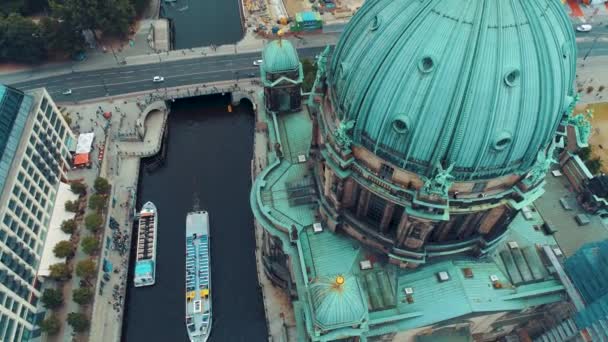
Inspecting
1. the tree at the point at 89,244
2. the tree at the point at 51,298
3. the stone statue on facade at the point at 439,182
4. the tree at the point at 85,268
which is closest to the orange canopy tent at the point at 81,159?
the tree at the point at 89,244

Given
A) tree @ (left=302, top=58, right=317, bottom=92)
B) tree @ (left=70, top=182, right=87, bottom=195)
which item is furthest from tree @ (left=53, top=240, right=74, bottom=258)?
tree @ (left=302, top=58, right=317, bottom=92)

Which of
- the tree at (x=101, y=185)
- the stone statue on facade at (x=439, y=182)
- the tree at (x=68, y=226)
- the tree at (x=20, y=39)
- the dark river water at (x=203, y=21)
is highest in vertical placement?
the dark river water at (x=203, y=21)

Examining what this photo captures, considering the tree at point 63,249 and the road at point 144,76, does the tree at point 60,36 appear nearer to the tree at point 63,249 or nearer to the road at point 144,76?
the road at point 144,76

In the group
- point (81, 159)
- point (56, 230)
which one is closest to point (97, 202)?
point (56, 230)

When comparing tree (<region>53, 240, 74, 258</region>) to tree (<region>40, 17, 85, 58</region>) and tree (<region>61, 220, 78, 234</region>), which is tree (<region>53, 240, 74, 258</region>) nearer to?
tree (<region>61, 220, 78, 234</region>)

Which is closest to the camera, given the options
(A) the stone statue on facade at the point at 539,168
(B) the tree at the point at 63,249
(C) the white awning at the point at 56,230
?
(A) the stone statue on facade at the point at 539,168

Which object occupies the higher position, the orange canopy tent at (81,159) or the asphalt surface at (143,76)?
the asphalt surface at (143,76)

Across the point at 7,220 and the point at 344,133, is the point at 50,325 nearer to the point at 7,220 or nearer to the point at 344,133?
the point at 7,220
